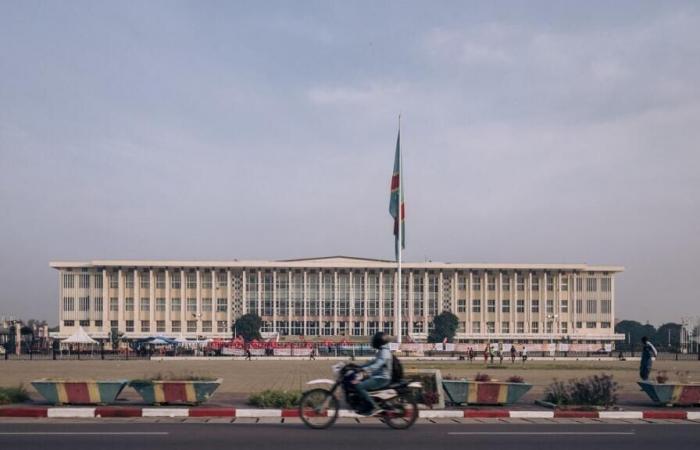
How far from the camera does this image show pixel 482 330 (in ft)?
398

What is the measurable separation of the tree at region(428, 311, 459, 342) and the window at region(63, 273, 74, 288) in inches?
2074

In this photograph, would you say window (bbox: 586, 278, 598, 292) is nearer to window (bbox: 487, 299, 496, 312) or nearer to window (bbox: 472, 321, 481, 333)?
window (bbox: 487, 299, 496, 312)

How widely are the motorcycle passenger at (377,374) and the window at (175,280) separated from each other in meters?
108

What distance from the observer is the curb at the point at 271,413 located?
17094 mm

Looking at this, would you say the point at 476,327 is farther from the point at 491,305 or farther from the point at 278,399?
the point at 278,399

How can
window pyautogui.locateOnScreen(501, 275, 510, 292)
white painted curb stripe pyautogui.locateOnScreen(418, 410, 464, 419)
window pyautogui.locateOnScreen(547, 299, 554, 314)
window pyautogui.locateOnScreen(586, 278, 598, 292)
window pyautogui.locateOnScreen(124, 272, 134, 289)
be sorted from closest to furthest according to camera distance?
white painted curb stripe pyautogui.locateOnScreen(418, 410, 464, 419), window pyautogui.locateOnScreen(124, 272, 134, 289), window pyautogui.locateOnScreen(547, 299, 554, 314), window pyautogui.locateOnScreen(501, 275, 510, 292), window pyautogui.locateOnScreen(586, 278, 598, 292)

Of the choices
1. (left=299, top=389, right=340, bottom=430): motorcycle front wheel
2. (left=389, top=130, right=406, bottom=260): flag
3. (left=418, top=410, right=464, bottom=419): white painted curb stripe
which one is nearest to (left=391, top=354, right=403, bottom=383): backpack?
(left=299, top=389, right=340, bottom=430): motorcycle front wheel

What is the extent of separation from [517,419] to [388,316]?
103 metres

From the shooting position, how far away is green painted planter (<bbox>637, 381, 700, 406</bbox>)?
1956cm

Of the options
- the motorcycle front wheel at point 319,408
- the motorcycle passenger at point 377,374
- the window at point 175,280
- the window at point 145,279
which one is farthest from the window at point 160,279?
the motorcycle passenger at point 377,374

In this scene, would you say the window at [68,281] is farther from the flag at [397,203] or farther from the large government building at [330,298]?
the flag at [397,203]

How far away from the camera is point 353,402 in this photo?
14.4m
